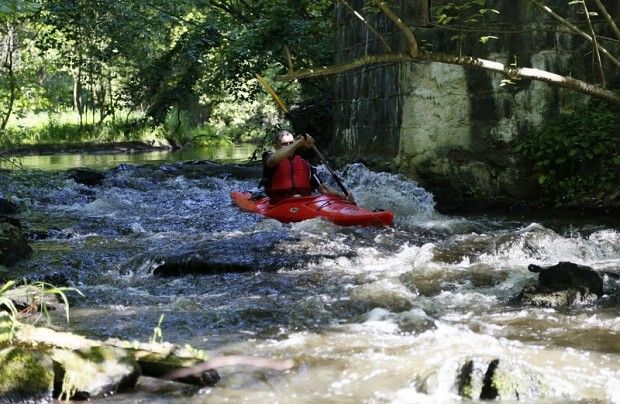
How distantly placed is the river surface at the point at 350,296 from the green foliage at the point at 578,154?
0.52 m

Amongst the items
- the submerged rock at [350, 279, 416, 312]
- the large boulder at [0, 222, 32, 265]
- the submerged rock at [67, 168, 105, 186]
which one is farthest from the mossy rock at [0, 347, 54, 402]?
the submerged rock at [67, 168, 105, 186]

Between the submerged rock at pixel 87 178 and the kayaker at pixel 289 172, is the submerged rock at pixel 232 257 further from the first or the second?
the submerged rock at pixel 87 178

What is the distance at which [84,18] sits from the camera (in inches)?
432

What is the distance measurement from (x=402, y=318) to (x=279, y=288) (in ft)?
3.86

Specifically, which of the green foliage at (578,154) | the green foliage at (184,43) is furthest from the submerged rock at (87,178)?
the green foliage at (578,154)

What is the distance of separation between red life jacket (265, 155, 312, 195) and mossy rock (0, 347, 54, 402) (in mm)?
5322

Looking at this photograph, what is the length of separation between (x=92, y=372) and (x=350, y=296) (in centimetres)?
222

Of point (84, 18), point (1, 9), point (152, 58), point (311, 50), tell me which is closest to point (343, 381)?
point (1, 9)

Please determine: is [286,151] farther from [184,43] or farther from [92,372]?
[184,43]

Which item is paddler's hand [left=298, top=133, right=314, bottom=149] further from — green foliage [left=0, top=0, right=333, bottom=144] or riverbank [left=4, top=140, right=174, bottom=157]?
riverbank [left=4, top=140, right=174, bottom=157]

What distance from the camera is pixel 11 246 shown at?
6.50m

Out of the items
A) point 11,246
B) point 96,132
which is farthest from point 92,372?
point 96,132

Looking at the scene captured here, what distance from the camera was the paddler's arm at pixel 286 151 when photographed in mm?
8312

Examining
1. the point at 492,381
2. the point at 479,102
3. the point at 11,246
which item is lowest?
the point at 492,381
